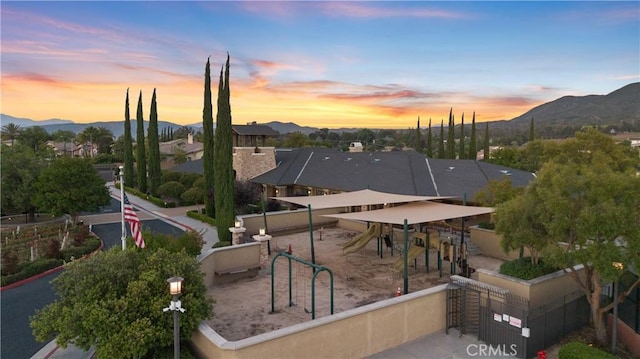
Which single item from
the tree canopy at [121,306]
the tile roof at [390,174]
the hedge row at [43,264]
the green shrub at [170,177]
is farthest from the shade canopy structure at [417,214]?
the green shrub at [170,177]

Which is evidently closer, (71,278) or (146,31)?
(71,278)

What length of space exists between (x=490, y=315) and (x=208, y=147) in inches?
1065

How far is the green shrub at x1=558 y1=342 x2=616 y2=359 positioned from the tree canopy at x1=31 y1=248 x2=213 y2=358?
9.20 meters

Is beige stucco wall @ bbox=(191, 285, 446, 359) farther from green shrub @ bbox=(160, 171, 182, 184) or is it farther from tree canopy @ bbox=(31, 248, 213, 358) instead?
green shrub @ bbox=(160, 171, 182, 184)

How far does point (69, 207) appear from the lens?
29875mm

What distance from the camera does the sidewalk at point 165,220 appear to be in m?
12.1

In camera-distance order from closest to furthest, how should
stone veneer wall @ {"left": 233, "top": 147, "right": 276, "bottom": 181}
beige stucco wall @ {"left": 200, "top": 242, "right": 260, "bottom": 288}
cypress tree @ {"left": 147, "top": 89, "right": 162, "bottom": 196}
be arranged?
beige stucco wall @ {"left": 200, "top": 242, "right": 260, "bottom": 288}
stone veneer wall @ {"left": 233, "top": 147, "right": 276, "bottom": 181}
cypress tree @ {"left": 147, "top": 89, "right": 162, "bottom": 196}

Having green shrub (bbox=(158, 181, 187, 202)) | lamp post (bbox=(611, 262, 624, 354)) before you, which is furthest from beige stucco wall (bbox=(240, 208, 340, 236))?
green shrub (bbox=(158, 181, 187, 202))

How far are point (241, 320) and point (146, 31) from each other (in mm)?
21494

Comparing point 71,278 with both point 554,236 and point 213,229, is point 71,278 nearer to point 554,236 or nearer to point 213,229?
point 554,236

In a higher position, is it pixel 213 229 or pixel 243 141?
pixel 243 141

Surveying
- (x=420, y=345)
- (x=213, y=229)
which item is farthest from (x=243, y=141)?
(x=420, y=345)

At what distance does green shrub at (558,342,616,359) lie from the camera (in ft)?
33.3

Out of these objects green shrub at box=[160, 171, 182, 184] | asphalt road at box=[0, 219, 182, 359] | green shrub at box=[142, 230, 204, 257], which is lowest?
asphalt road at box=[0, 219, 182, 359]
